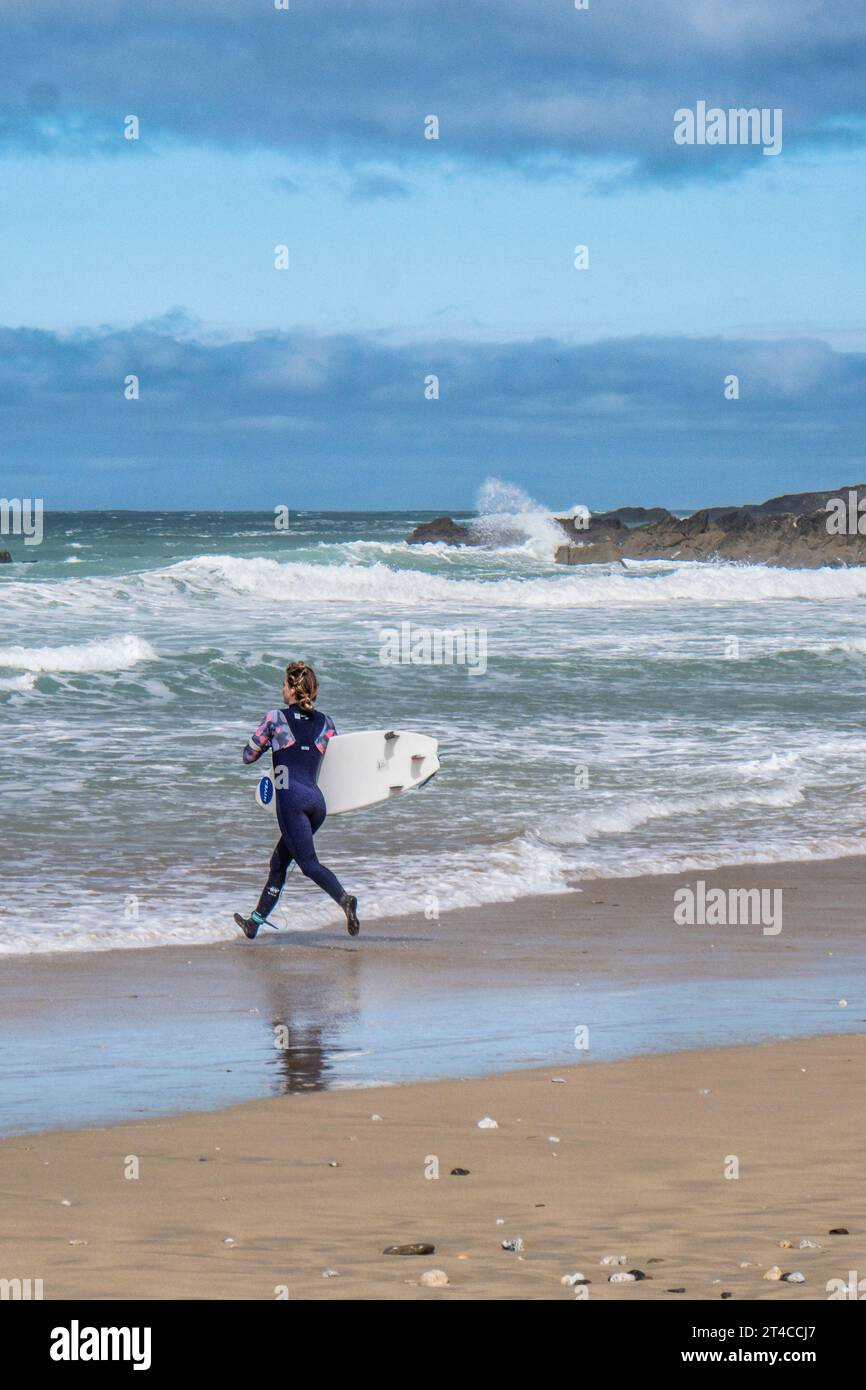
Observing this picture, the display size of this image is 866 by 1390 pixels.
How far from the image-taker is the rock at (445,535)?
69312mm

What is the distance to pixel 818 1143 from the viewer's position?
5770 mm

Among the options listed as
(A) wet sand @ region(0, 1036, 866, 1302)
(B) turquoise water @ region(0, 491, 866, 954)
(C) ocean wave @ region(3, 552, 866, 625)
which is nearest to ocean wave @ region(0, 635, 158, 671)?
(B) turquoise water @ region(0, 491, 866, 954)

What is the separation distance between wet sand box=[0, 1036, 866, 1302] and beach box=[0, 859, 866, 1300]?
13 millimetres

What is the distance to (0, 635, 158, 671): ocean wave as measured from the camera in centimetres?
2211

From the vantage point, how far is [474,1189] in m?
5.26

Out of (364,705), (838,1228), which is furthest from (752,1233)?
(364,705)

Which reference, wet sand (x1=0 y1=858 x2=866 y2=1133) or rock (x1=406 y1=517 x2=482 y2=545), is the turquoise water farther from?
rock (x1=406 y1=517 x2=482 y2=545)

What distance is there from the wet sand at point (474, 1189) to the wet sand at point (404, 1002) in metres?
0.37

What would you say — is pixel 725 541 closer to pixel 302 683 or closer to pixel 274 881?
pixel 302 683

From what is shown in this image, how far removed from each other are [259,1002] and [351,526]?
333 ft

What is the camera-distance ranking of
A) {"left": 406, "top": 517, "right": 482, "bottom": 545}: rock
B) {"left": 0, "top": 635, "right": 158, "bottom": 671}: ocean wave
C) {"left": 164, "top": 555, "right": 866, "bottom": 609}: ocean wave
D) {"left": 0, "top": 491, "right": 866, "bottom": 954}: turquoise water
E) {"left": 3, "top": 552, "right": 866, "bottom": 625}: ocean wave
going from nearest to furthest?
{"left": 0, "top": 491, "right": 866, "bottom": 954}: turquoise water → {"left": 0, "top": 635, "right": 158, "bottom": 671}: ocean wave → {"left": 3, "top": 552, "right": 866, "bottom": 625}: ocean wave → {"left": 164, "top": 555, "right": 866, "bottom": 609}: ocean wave → {"left": 406, "top": 517, "right": 482, "bottom": 545}: rock

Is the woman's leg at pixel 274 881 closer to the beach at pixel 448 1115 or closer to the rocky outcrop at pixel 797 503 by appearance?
the beach at pixel 448 1115

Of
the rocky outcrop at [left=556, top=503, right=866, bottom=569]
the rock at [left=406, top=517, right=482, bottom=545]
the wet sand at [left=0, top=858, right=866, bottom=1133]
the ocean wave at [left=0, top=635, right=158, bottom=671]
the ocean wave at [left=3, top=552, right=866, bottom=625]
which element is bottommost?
the wet sand at [left=0, top=858, right=866, bottom=1133]

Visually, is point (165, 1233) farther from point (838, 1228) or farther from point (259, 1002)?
point (259, 1002)
